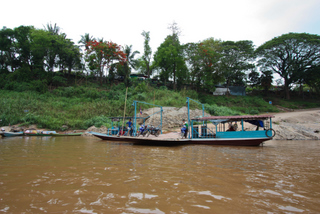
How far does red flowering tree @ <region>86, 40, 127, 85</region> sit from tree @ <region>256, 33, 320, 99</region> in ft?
88.9

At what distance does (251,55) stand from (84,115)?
109ft

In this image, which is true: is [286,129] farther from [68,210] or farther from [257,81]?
[257,81]

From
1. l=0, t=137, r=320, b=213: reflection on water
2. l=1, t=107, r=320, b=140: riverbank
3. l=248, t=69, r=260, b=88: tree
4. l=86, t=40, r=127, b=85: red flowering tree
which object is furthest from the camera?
l=248, t=69, r=260, b=88: tree

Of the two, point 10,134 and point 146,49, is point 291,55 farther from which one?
point 10,134

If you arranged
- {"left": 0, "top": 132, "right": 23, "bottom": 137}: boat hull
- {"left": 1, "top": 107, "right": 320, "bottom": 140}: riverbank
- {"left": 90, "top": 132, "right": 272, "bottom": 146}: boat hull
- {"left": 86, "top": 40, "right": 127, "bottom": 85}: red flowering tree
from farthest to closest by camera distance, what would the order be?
{"left": 86, "top": 40, "right": 127, "bottom": 85}: red flowering tree < {"left": 0, "top": 132, "right": 23, "bottom": 137}: boat hull < {"left": 1, "top": 107, "right": 320, "bottom": 140}: riverbank < {"left": 90, "top": 132, "right": 272, "bottom": 146}: boat hull

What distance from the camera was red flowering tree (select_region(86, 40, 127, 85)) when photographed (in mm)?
31469

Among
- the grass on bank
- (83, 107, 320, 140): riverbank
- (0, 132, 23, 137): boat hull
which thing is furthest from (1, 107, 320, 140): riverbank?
(0, 132, 23, 137): boat hull

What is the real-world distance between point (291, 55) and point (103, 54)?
34.4 m

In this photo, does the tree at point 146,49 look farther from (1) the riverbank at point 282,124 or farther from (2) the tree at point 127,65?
(1) the riverbank at point 282,124

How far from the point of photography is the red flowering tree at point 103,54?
31.5 metres

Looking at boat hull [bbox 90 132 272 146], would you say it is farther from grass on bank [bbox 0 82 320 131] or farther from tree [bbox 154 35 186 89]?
tree [bbox 154 35 186 89]

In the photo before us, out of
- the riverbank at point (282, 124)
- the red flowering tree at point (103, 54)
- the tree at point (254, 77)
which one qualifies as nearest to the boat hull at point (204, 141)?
the riverbank at point (282, 124)

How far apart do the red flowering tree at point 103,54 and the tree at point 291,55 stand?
27.1m

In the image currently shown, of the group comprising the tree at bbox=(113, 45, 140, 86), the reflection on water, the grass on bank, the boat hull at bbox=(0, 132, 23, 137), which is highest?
the tree at bbox=(113, 45, 140, 86)
